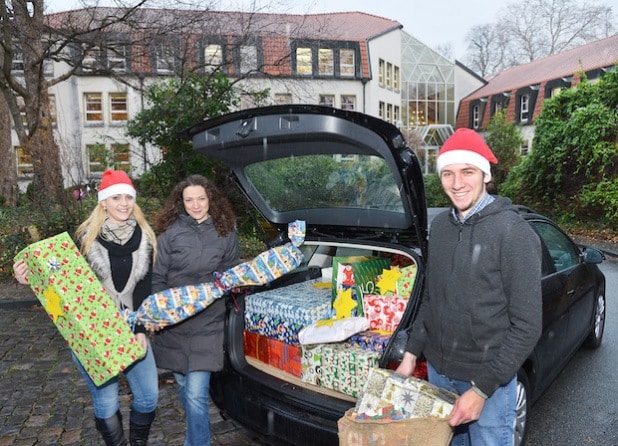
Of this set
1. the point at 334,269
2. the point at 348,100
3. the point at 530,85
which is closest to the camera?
the point at 334,269

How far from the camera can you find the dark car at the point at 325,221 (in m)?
2.54

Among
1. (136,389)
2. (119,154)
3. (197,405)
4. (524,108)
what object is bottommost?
(197,405)

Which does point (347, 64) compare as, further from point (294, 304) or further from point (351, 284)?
point (294, 304)

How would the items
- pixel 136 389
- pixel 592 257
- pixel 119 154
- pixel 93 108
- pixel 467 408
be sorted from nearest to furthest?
pixel 467 408
pixel 136 389
pixel 592 257
pixel 119 154
pixel 93 108

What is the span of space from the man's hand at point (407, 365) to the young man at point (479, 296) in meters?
0.09

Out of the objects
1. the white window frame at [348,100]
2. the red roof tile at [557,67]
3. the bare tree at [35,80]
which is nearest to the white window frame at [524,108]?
the red roof tile at [557,67]

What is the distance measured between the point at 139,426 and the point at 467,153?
2299 millimetres

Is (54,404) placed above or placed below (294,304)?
below

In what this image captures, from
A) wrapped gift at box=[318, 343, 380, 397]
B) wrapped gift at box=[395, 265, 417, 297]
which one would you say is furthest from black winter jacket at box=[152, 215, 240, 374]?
wrapped gift at box=[395, 265, 417, 297]

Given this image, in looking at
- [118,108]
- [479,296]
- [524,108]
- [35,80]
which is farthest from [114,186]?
[524,108]

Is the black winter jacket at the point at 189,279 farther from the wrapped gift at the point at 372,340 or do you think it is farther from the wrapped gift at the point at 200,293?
the wrapped gift at the point at 372,340

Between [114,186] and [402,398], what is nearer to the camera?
[402,398]

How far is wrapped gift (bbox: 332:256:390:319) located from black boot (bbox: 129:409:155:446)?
1228mm

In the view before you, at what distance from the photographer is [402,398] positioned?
210 centimetres
